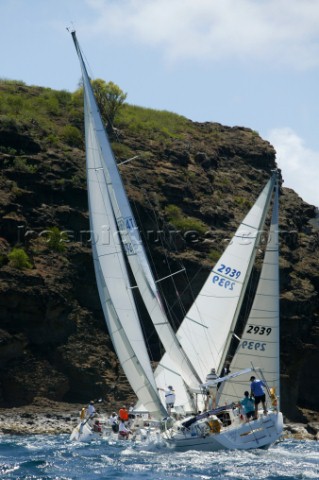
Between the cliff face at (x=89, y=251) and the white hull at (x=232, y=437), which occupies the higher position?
the cliff face at (x=89, y=251)

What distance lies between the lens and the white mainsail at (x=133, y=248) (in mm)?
30328

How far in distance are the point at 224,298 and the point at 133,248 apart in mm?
4615

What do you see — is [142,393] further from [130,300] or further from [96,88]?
[96,88]

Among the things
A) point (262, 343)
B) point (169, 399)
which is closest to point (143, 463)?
point (169, 399)

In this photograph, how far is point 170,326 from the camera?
1191 inches

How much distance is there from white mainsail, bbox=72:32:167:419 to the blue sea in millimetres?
2061

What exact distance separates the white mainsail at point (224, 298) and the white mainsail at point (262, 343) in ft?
4.77

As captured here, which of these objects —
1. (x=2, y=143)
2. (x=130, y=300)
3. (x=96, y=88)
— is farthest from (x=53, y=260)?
(x=96, y=88)

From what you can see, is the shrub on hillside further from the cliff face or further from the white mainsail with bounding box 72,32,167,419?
the white mainsail with bounding box 72,32,167,419

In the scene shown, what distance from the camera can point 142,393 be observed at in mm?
29031

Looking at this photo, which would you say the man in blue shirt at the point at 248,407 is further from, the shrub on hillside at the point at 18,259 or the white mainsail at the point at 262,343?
the shrub on hillside at the point at 18,259

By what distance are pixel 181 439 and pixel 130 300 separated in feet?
14.9

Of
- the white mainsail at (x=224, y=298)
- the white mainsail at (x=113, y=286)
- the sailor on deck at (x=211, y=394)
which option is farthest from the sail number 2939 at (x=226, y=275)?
the white mainsail at (x=113, y=286)

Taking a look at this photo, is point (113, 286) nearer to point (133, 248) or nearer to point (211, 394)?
point (133, 248)
